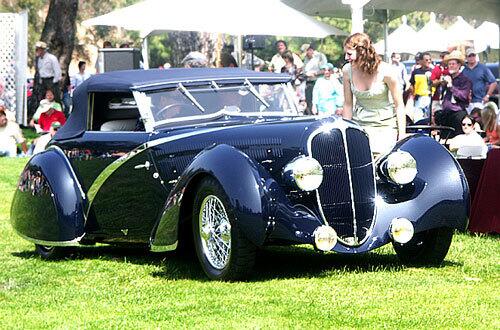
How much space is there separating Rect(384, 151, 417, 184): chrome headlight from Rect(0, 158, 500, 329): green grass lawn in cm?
65

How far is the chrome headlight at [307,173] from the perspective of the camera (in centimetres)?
768

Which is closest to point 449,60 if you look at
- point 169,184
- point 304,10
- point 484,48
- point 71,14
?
point 304,10

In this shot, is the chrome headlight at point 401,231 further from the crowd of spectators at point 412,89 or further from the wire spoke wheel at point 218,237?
the crowd of spectators at point 412,89

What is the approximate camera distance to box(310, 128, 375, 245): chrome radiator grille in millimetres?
7926

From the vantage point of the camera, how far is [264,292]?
23.8ft

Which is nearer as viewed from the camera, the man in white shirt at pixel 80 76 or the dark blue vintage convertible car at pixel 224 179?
the dark blue vintage convertible car at pixel 224 179

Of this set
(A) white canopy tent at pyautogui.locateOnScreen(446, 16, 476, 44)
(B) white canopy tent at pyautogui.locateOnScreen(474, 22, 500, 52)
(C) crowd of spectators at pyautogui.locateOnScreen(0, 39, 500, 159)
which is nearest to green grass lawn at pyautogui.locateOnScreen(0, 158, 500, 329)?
(C) crowd of spectators at pyautogui.locateOnScreen(0, 39, 500, 159)

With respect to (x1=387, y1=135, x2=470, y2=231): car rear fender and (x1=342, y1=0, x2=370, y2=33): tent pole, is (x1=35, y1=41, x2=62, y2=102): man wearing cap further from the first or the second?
(x1=387, y1=135, x2=470, y2=231): car rear fender

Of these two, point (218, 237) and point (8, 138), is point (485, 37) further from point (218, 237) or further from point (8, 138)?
point (218, 237)

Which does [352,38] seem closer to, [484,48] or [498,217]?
[498,217]

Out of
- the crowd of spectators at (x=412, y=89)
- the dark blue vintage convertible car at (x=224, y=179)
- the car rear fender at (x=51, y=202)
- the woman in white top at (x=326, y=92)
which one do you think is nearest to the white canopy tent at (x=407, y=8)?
the crowd of spectators at (x=412, y=89)

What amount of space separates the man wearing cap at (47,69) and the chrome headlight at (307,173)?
20597mm

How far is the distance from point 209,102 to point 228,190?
173 cm

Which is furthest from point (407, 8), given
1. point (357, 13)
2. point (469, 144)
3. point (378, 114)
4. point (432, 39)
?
point (432, 39)
